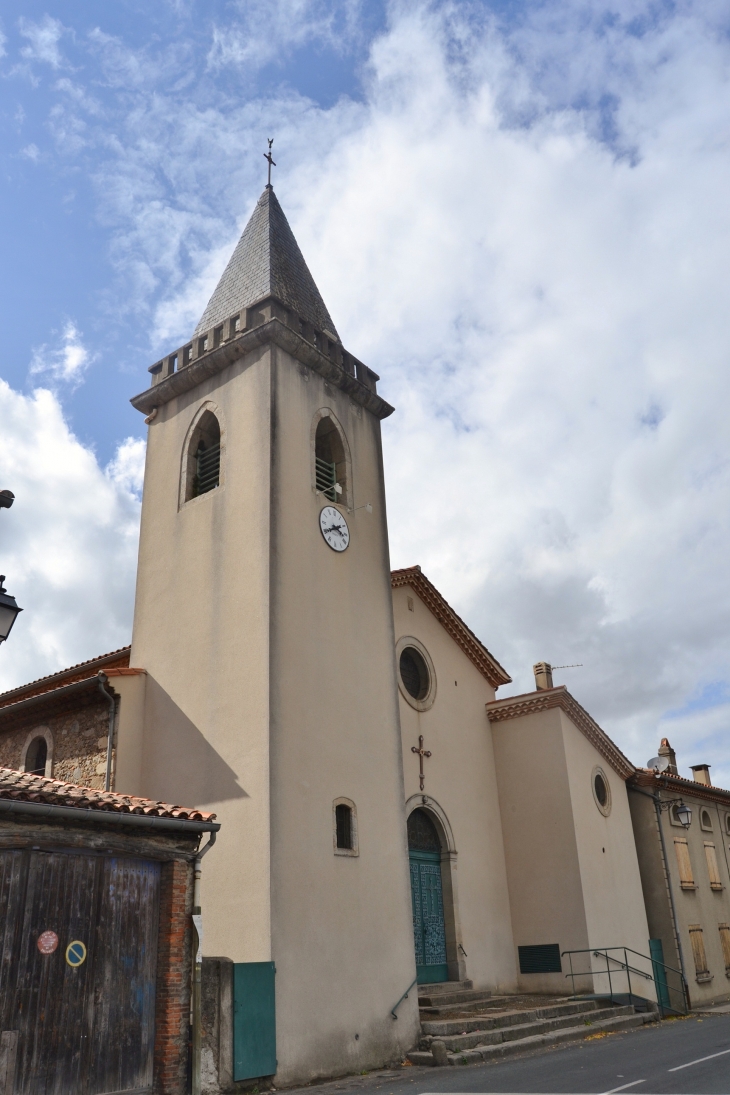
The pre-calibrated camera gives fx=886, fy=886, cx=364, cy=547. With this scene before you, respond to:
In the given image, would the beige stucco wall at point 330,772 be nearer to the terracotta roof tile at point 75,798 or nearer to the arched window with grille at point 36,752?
the terracotta roof tile at point 75,798

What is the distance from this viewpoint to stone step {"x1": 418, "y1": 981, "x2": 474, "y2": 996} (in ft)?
45.0

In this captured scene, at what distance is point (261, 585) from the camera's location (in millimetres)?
12172

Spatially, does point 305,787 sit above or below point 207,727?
below

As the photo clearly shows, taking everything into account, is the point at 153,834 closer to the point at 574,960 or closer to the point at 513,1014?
the point at 513,1014

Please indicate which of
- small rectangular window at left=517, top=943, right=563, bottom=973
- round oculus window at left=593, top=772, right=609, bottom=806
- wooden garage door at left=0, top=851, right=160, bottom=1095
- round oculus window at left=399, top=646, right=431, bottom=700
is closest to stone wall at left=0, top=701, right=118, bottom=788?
wooden garage door at left=0, top=851, right=160, bottom=1095

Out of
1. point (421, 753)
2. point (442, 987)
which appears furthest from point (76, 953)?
point (421, 753)

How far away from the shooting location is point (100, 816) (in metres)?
8.23

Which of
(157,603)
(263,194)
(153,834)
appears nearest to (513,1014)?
(153,834)

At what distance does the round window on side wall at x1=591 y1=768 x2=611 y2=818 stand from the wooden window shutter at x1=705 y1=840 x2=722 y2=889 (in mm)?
5430

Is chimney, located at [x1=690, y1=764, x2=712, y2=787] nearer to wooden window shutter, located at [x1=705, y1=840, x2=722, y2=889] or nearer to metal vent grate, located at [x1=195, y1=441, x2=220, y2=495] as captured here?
wooden window shutter, located at [x1=705, y1=840, x2=722, y2=889]

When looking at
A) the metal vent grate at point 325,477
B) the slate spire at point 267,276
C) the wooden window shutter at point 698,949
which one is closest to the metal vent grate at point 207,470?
the metal vent grate at point 325,477

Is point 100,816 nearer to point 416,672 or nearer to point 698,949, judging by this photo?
point 416,672

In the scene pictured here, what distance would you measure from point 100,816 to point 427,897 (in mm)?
8195

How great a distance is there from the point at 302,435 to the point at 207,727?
4.70 m
